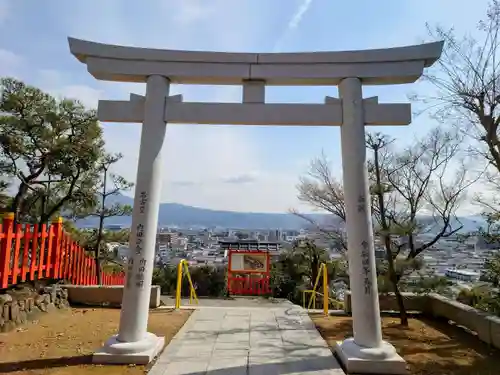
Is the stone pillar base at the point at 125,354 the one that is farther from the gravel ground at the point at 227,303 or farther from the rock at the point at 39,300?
the gravel ground at the point at 227,303

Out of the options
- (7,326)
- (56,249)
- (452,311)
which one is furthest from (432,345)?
(56,249)

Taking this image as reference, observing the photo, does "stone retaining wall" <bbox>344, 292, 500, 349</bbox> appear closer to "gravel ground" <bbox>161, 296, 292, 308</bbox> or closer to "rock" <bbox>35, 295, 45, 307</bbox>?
"gravel ground" <bbox>161, 296, 292, 308</bbox>

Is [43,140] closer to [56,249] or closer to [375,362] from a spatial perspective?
[56,249]

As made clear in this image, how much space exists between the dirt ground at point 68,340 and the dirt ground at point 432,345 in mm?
2819

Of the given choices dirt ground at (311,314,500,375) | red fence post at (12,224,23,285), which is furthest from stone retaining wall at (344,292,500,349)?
red fence post at (12,224,23,285)

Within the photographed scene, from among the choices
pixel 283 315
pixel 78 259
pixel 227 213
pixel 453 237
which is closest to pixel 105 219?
pixel 78 259

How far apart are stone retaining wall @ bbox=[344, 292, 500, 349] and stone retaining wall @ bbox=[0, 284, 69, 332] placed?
5826 mm

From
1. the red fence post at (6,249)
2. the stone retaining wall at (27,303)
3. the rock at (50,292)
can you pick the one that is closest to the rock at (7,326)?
the stone retaining wall at (27,303)

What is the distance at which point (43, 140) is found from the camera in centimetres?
791

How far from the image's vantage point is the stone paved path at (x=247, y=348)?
4074mm

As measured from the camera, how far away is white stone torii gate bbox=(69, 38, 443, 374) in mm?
4590

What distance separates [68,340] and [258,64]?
488 cm

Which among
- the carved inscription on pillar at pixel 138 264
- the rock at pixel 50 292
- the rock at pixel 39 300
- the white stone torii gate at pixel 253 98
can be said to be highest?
the white stone torii gate at pixel 253 98

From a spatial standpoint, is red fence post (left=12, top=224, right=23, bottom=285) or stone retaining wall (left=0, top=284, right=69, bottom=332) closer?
stone retaining wall (left=0, top=284, right=69, bottom=332)
